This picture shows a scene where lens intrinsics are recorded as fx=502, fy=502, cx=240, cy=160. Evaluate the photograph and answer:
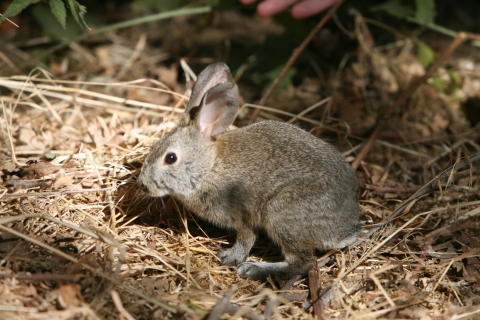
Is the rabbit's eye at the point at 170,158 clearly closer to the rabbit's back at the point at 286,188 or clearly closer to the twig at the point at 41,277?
the rabbit's back at the point at 286,188

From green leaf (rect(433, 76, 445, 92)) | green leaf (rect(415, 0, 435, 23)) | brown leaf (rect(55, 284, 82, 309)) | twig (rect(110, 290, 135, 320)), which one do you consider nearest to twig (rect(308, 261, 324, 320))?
twig (rect(110, 290, 135, 320))

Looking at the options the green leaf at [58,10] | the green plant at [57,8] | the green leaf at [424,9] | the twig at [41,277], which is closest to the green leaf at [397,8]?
the green leaf at [424,9]

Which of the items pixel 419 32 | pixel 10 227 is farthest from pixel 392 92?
pixel 10 227

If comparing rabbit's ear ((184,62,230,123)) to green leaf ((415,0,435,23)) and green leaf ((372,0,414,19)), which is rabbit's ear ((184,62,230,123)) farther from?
green leaf ((415,0,435,23))

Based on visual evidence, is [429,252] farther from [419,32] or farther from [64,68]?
[64,68]

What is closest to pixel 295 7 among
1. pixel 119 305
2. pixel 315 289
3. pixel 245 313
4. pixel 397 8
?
pixel 397 8
